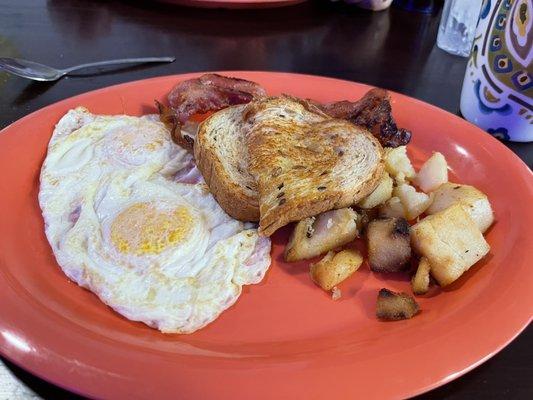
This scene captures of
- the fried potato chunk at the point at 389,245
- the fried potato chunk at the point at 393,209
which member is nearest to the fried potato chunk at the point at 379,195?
the fried potato chunk at the point at 393,209

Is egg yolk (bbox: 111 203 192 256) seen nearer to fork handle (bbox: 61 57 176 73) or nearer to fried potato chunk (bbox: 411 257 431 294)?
fried potato chunk (bbox: 411 257 431 294)

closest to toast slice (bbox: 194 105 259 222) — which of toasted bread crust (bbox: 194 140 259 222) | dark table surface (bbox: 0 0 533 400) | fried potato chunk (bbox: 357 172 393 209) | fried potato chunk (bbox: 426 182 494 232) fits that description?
toasted bread crust (bbox: 194 140 259 222)

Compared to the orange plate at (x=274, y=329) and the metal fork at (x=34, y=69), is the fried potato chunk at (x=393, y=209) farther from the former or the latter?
the metal fork at (x=34, y=69)

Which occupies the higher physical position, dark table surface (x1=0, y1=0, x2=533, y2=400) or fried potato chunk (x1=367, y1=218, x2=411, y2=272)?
fried potato chunk (x1=367, y1=218, x2=411, y2=272)

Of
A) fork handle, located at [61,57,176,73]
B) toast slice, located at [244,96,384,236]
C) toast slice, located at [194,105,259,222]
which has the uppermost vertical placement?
toast slice, located at [244,96,384,236]

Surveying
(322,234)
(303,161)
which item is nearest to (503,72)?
(303,161)
